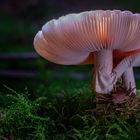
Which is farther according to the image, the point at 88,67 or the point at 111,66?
the point at 88,67

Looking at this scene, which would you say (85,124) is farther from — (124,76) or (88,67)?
(88,67)

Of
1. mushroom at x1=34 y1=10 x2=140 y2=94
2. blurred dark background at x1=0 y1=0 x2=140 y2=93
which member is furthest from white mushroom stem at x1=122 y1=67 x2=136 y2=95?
blurred dark background at x1=0 y1=0 x2=140 y2=93

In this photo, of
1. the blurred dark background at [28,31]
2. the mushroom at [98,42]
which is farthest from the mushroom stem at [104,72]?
the blurred dark background at [28,31]

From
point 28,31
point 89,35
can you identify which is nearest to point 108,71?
point 89,35

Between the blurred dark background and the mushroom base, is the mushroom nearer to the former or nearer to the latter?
the mushroom base

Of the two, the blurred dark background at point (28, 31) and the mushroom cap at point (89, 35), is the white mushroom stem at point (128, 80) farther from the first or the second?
the blurred dark background at point (28, 31)

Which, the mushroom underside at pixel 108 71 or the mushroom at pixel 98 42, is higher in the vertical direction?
the mushroom at pixel 98 42

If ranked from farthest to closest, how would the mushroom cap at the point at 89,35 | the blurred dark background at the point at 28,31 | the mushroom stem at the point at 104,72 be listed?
the blurred dark background at the point at 28,31 → the mushroom stem at the point at 104,72 → the mushroom cap at the point at 89,35

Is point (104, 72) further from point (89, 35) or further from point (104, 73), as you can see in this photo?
point (89, 35)

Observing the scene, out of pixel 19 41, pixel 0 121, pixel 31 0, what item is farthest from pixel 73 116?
pixel 31 0
